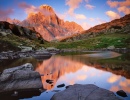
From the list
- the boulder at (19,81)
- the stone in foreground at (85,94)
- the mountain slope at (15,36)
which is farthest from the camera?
the mountain slope at (15,36)

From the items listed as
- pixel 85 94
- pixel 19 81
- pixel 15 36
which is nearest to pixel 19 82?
pixel 19 81

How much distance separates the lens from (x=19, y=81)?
25875mm

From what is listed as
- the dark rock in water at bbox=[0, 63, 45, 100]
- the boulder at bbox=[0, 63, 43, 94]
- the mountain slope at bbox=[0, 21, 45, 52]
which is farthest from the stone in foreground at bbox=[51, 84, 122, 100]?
the mountain slope at bbox=[0, 21, 45, 52]

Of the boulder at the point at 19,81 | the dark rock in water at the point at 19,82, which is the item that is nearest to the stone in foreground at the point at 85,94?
the dark rock in water at the point at 19,82

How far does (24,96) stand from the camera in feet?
76.4

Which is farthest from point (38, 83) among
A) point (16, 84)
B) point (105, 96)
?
point (105, 96)

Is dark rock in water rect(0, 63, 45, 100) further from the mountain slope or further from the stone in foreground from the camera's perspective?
the mountain slope

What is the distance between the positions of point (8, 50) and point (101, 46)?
259 ft

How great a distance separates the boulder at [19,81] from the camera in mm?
25402

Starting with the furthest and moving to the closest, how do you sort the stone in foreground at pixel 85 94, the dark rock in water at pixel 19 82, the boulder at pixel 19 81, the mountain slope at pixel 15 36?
the mountain slope at pixel 15 36 < the boulder at pixel 19 81 < the dark rock in water at pixel 19 82 < the stone in foreground at pixel 85 94

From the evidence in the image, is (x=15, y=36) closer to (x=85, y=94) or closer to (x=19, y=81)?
(x=19, y=81)

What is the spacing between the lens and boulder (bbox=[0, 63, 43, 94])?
25.4 meters

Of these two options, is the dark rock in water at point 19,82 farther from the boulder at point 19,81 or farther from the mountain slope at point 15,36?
the mountain slope at point 15,36

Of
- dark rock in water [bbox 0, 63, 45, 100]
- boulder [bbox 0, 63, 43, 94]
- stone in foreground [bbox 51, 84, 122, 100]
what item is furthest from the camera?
boulder [bbox 0, 63, 43, 94]
